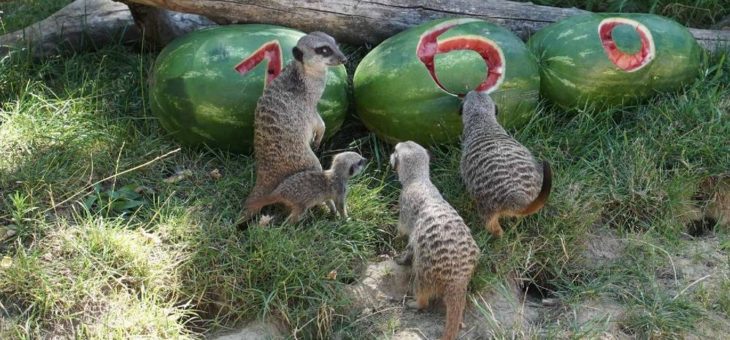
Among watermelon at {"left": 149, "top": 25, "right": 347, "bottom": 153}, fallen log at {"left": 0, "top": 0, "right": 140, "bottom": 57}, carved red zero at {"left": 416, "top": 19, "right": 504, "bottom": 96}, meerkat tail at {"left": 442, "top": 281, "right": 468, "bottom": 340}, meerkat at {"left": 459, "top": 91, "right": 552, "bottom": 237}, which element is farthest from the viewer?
fallen log at {"left": 0, "top": 0, "right": 140, "bottom": 57}

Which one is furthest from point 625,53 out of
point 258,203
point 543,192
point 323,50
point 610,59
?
point 258,203

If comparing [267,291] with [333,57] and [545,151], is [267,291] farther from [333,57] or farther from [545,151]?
[545,151]

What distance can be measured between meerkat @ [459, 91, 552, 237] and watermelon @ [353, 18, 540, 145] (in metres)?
0.19

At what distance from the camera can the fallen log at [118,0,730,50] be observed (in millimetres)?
5215

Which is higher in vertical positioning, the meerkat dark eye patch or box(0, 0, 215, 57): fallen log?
the meerkat dark eye patch

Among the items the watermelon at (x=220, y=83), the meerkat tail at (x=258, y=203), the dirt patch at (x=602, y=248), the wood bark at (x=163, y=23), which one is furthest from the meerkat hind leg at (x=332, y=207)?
the wood bark at (x=163, y=23)

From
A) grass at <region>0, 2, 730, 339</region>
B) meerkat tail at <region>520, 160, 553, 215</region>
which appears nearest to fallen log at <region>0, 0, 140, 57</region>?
grass at <region>0, 2, 730, 339</region>

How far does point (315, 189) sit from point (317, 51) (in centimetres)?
75

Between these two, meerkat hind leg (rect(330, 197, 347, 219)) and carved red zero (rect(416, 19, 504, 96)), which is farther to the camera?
carved red zero (rect(416, 19, 504, 96))

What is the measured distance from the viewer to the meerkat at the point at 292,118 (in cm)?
449

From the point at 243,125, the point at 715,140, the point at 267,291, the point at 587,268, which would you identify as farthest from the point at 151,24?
the point at 715,140

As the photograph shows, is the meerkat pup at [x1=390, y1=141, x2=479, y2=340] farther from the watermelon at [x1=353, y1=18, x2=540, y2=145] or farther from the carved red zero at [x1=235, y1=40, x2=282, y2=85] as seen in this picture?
the carved red zero at [x1=235, y1=40, x2=282, y2=85]

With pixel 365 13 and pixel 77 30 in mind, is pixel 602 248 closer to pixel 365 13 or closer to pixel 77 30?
pixel 365 13

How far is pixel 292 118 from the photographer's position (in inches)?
180
